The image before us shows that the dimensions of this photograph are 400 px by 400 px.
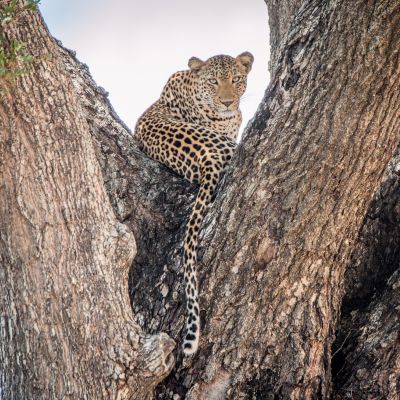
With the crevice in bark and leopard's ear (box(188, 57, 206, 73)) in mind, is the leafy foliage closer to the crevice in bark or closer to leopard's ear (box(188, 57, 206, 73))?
the crevice in bark

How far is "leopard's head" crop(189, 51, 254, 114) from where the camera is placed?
782 cm

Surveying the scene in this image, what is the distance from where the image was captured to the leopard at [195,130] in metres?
4.75

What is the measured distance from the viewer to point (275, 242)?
177 inches

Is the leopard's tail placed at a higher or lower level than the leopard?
lower

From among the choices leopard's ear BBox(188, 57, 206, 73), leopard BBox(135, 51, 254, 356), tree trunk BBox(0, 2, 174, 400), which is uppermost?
leopard's ear BBox(188, 57, 206, 73)

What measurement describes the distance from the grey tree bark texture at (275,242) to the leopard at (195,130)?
11 centimetres

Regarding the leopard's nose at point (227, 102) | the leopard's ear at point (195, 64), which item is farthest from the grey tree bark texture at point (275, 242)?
the leopard's ear at point (195, 64)

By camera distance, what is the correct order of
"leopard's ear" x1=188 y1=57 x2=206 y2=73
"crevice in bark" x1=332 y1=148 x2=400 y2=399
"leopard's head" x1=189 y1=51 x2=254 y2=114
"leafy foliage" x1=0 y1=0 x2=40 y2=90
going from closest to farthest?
1. "leafy foliage" x1=0 y1=0 x2=40 y2=90
2. "crevice in bark" x1=332 y1=148 x2=400 y2=399
3. "leopard's head" x1=189 y1=51 x2=254 y2=114
4. "leopard's ear" x1=188 y1=57 x2=206 y2=73

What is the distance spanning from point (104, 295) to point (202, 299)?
1.97ft

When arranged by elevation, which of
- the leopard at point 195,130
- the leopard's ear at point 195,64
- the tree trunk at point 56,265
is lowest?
the tree trunk at point 56,265

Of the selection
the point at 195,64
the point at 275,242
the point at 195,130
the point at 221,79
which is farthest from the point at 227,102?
the point at 275,242

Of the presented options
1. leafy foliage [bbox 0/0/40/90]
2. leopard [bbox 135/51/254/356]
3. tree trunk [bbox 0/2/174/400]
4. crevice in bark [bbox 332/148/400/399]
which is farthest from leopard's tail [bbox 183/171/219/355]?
leafy foliage [bbox 0/0/40/90]

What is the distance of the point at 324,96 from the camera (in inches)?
173

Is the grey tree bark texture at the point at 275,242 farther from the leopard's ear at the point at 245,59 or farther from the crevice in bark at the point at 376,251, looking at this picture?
the leopard's ear at the point at 245,59
